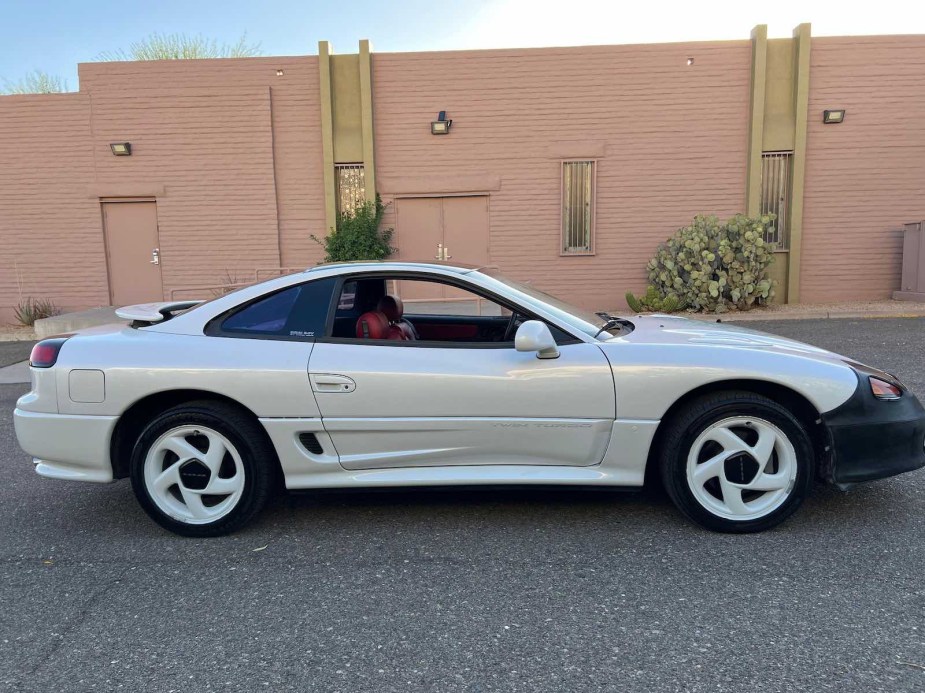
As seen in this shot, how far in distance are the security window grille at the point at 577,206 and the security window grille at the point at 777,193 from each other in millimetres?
3309

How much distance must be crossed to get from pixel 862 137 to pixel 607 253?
5188mm

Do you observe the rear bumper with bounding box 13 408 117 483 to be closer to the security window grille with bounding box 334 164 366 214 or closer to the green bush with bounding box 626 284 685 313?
the green bush with bounding box 626 284 685 313

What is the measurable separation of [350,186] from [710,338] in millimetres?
10891

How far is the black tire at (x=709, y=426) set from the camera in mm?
3451

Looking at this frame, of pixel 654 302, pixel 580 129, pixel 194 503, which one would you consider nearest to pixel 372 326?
pixel 194 503

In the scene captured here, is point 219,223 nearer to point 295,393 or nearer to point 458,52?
point 458,52

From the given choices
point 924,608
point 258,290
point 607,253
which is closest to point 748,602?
point 924,608

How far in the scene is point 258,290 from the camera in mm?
3871

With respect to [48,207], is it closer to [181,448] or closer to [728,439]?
[181,448]

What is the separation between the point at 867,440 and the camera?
3.44 m

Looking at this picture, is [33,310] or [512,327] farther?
[33,310]

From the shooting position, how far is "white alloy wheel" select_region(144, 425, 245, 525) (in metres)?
3.65

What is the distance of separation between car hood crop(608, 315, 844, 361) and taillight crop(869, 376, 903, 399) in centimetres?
21

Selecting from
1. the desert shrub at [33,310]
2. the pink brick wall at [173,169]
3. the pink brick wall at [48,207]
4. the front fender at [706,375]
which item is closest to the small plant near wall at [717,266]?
the pink brick wall at [173,169]
